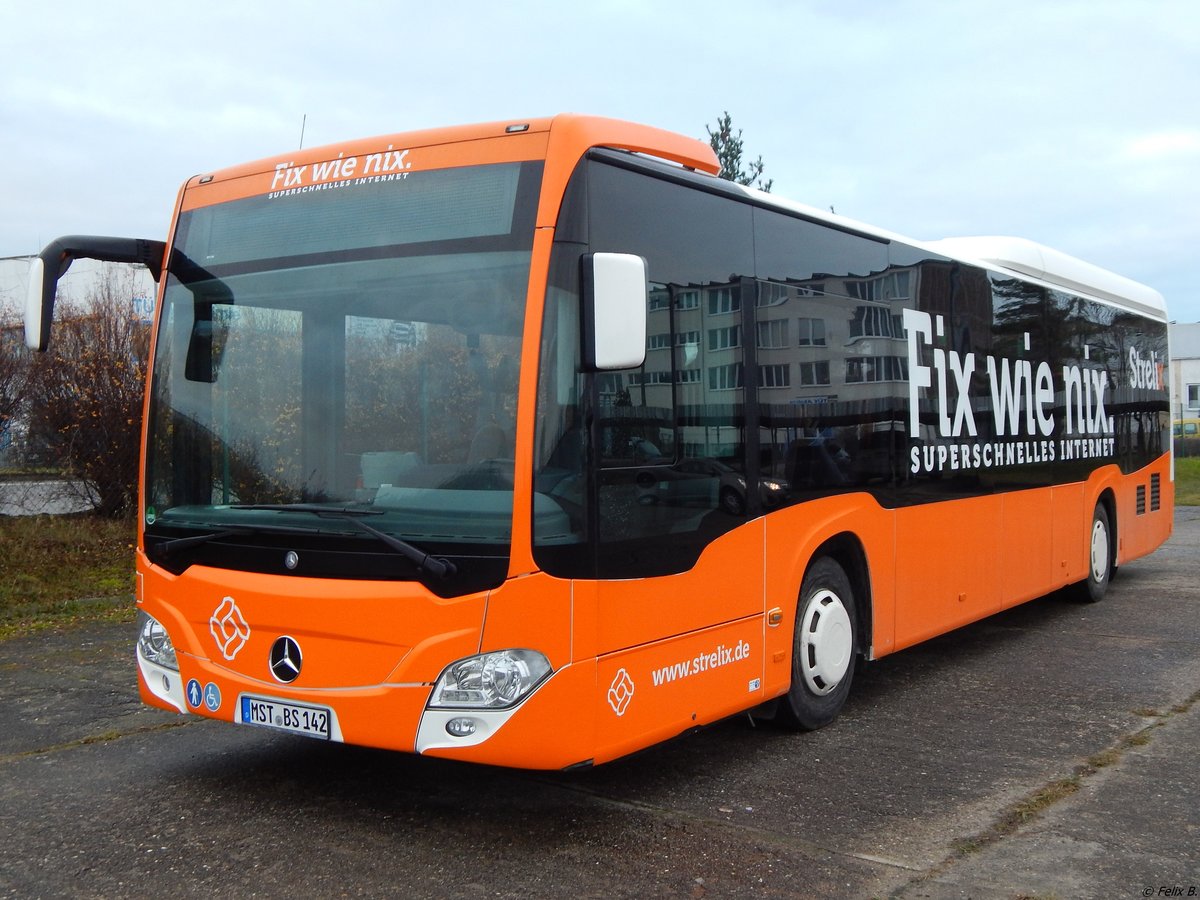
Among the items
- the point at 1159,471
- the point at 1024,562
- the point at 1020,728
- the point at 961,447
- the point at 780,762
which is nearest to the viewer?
the point at 780,762

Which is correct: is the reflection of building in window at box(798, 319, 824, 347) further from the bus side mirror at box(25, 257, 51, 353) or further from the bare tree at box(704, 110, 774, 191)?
the bare tree at box(704, 110, 774, 191)

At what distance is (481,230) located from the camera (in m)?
4.68

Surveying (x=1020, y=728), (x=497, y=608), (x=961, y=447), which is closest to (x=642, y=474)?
(x=497, y=608)

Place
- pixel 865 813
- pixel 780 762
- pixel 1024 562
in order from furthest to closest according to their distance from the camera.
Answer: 1. pixel 1024 562
2. pixel 780 762
3. pixel 865 813

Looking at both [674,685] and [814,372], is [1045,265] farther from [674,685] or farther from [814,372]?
[674,685]

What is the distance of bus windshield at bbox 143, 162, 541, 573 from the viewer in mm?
4574

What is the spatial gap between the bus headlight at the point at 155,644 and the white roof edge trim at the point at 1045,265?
5326 mm

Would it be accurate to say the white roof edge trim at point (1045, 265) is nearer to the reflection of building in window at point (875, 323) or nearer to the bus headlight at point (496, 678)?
the reflection of building in window at point (875, 323)

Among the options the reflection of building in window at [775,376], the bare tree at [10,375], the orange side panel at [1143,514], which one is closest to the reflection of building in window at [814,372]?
the reflection of building in window at [775,376]

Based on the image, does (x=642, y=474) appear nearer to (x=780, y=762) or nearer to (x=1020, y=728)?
(x=780, y=762)

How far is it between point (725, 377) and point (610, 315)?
126 centimetres

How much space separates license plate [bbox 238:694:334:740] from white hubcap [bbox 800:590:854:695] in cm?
265

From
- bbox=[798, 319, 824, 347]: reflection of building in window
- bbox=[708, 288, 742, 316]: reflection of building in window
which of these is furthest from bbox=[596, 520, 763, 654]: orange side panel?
bbox=[798, 319, 824, 347]: reflection of building in window

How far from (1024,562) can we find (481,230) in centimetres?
596
